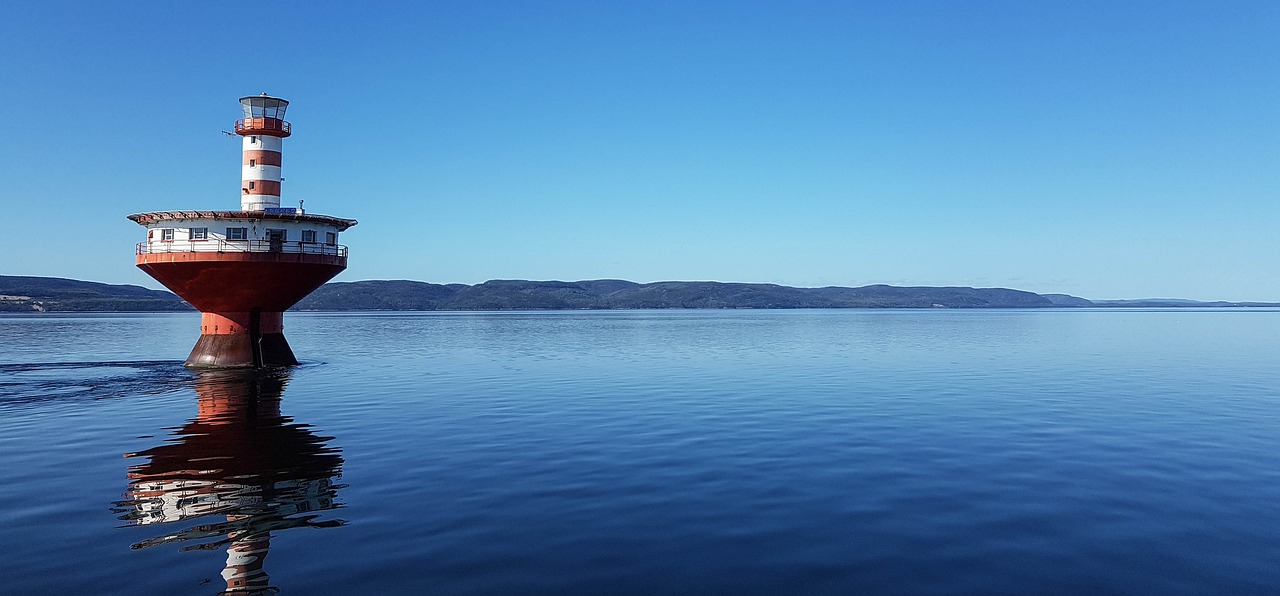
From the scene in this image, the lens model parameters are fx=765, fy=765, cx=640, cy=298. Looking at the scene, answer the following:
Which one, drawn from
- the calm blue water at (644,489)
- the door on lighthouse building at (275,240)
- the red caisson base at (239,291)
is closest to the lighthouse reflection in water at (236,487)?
the calm blue water at (644,489)

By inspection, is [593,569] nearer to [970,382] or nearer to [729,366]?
[970,382]

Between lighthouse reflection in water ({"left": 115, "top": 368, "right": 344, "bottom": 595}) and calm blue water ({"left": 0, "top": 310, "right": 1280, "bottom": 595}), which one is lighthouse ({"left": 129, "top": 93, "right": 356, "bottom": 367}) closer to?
calm blue water ({"left": 0, "top": 310, "right": 1280, "bottom": 595})

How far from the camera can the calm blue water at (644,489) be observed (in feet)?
34.1

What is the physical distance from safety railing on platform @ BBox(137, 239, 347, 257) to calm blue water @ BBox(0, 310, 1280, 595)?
10.9 metres

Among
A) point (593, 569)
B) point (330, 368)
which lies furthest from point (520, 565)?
point (330, 368)

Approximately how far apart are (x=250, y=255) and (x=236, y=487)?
30696 mm

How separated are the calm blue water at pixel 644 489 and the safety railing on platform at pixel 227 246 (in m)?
10.9

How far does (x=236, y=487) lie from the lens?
1553 centimetres

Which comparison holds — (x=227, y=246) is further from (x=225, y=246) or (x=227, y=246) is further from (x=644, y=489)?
(x=644, y=489)

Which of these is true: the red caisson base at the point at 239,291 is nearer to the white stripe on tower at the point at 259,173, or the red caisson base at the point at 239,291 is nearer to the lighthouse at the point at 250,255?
the lighthouse at the point at 250,255

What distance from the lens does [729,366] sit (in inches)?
1805

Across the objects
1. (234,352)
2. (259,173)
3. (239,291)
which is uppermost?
(259,173)

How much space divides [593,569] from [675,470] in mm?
6711

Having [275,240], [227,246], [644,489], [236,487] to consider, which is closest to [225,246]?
[227,246]
